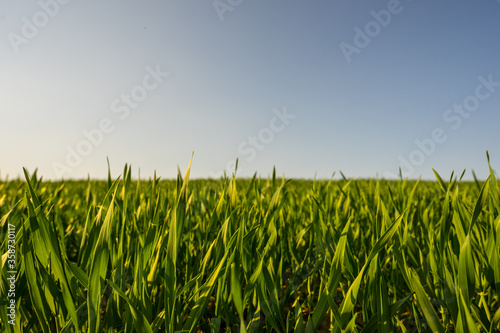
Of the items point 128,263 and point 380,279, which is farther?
point 128,263

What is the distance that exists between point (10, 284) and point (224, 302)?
1.74 ft

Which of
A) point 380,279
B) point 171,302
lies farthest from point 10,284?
point 380,279

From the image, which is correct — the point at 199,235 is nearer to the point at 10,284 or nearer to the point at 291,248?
the point at 291,248

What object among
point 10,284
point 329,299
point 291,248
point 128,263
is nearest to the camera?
point 329,299

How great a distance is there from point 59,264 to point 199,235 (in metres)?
0.75

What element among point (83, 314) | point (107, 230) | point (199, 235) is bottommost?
point (83, 314)

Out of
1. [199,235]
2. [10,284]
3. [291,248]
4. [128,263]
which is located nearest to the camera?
[10,284]

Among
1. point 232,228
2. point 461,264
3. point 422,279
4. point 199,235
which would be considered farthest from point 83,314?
point 422,279

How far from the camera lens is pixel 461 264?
0.67 metres

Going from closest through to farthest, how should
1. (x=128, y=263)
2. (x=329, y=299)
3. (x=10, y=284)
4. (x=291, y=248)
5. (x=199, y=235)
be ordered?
1. (x=329, y=299)
2. (x=10, y=284)
3. (x=128, y=263)
4. (x=291, y=248)
5. (x=199, y=235)

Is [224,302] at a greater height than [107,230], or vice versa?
[107,230]

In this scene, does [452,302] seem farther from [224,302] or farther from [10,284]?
[10,284]

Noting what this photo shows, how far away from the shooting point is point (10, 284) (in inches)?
30.4

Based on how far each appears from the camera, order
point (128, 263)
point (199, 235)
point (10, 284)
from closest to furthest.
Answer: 1. point (10, 284)
2. point (128, 263)
3. point (199, 235)
